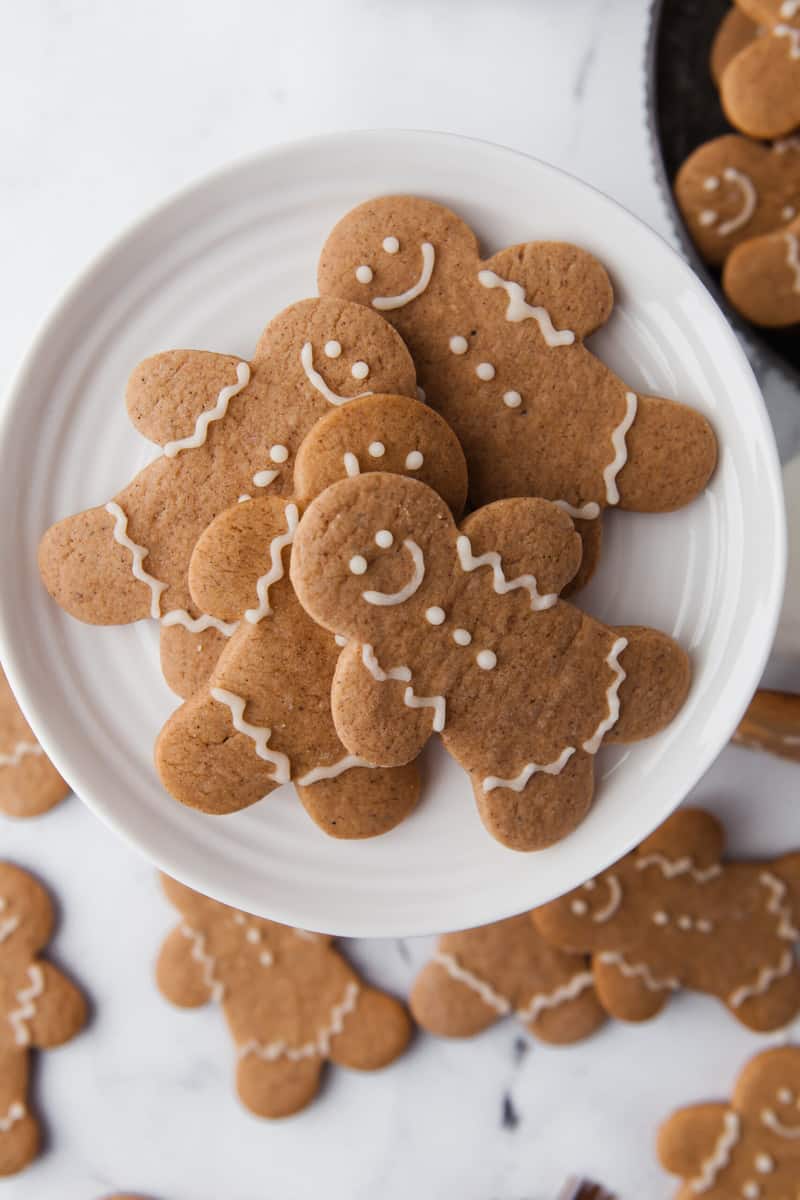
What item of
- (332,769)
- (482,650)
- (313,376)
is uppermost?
(313,376)

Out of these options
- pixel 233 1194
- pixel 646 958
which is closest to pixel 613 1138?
pixel 646 958

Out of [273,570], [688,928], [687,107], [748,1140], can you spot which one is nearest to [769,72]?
[687,107]

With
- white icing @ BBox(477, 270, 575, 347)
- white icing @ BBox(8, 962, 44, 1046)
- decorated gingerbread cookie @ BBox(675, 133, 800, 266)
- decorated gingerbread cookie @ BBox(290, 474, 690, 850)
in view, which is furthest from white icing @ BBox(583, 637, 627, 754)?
white icing @ BBox(8, 962, 44, 1046)

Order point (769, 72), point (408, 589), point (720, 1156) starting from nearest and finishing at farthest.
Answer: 1. point (408, 589)
2. point (769, 72)
3. point (720, 1156)

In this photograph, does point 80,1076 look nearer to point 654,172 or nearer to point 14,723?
point 14,723

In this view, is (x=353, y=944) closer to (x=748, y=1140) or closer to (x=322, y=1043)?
(x=322, y=1043)

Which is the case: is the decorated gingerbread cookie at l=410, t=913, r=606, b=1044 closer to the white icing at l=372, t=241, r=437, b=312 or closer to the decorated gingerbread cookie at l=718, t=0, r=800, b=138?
the white icing at l=372, t=241, r=437, b=312

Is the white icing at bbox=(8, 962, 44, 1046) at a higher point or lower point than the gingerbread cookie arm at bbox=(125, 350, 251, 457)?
lower
